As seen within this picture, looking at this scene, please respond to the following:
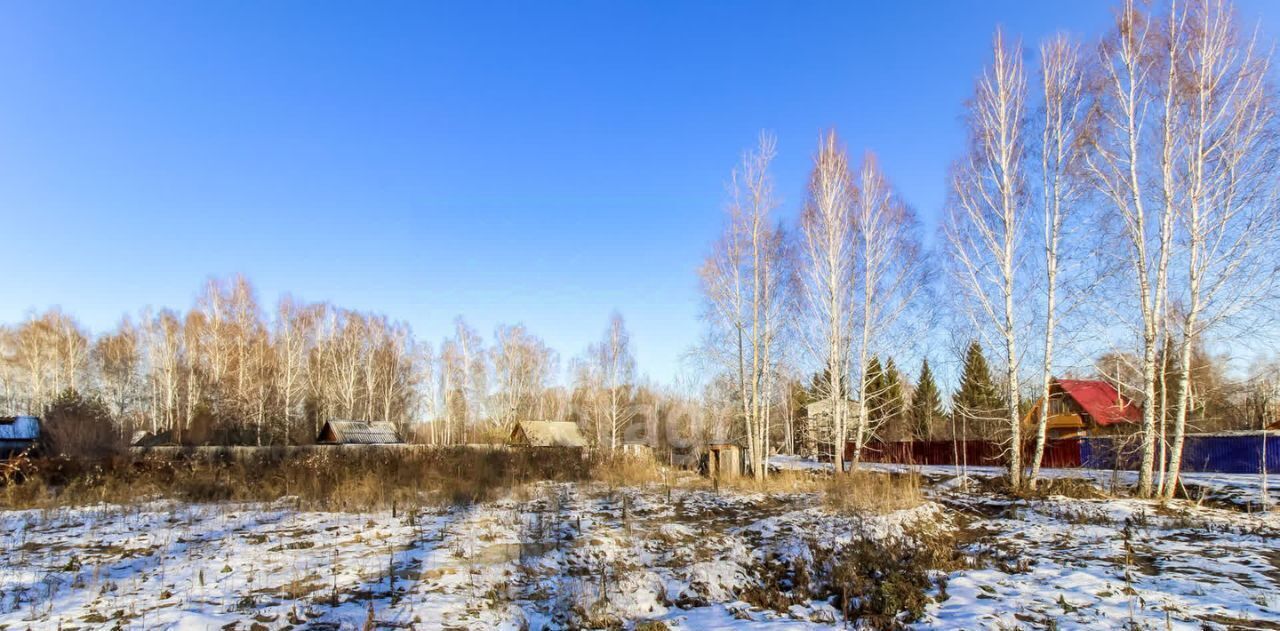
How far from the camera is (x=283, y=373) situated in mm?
39750

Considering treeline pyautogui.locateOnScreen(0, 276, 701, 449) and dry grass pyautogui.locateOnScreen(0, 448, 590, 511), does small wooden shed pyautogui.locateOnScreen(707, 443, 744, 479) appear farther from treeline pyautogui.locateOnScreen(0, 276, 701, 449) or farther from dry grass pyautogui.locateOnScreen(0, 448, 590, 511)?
treeline pyautogui.locateOnScreen(0, 276, 701, 449)

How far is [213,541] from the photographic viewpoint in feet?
27.5

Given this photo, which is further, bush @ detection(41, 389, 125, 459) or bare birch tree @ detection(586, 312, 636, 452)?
bare birch tree @ detection(586, 312, 636, 452)

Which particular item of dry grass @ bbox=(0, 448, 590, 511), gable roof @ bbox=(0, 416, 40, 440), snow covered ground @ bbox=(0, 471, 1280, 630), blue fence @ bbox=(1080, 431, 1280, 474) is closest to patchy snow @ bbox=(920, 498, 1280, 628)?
snow covered ground @ bbox=(0, 471, 1280, 630)

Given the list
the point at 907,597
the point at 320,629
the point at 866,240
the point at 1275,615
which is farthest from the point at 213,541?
the point at 866,240

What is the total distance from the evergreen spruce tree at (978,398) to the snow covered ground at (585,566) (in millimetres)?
5016

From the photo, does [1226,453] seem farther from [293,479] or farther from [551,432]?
[551,432]

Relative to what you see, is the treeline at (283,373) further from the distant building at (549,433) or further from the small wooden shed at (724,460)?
the small wooden shed at (724,460)

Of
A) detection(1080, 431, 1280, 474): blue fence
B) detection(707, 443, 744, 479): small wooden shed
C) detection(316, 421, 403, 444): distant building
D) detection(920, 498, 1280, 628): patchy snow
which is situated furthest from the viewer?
detection(316, 421, 403, 444): distant building

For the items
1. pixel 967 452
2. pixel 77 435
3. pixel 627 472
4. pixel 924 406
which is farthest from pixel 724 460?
pixel 924 406

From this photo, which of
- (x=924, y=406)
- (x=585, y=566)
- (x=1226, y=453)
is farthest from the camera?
(x=924, y=406)

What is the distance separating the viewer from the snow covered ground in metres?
5.52

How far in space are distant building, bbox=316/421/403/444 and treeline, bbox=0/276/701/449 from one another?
5162mm

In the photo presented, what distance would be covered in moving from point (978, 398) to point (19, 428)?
139 feet
